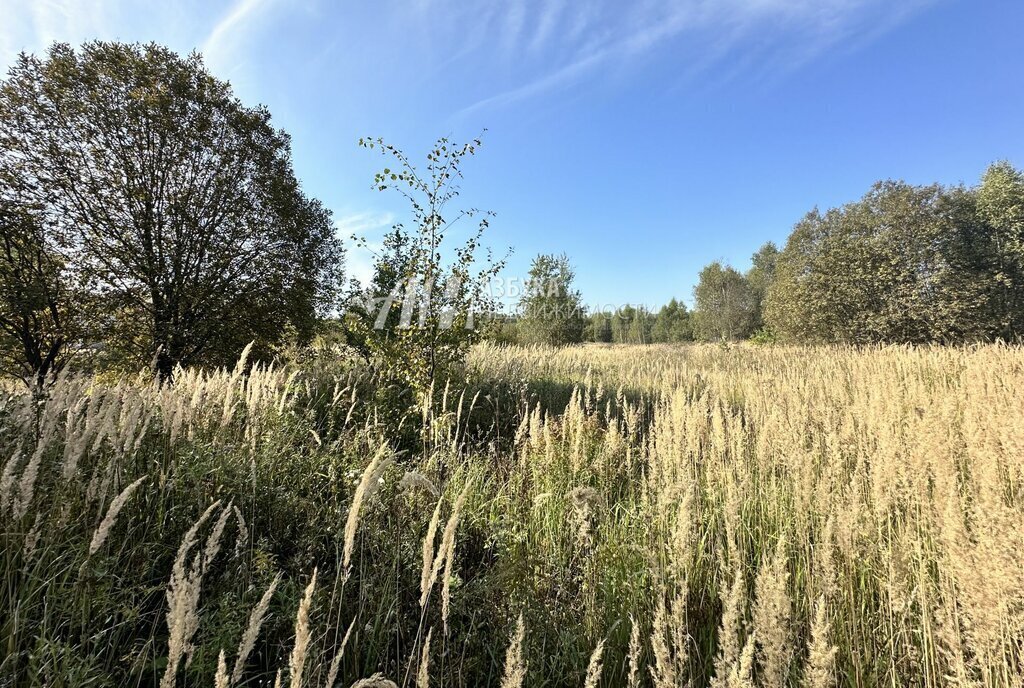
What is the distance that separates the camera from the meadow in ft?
4.06

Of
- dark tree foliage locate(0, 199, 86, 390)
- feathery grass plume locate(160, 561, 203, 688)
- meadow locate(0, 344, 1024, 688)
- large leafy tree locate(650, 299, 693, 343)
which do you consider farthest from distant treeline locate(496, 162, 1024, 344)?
large leafy tree locate(650, 299, 693, 343)

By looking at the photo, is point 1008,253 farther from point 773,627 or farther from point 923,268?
point 773,627

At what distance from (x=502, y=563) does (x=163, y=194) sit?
10106 millimetres

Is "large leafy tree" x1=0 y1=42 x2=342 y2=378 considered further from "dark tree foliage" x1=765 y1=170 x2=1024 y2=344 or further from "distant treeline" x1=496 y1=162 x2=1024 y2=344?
"dark tree foliage" x1=765 y1=170 x2=1024 y2=344

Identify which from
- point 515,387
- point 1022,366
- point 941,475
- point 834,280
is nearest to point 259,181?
point 515,387

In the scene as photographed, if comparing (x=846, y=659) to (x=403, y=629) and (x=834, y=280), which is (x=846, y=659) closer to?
(x=403, y=629)

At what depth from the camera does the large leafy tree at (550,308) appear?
21.6 m

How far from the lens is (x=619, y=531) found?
2.50 m

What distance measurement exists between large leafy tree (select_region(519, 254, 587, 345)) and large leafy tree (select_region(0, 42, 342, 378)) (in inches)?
509

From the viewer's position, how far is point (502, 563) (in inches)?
88.9

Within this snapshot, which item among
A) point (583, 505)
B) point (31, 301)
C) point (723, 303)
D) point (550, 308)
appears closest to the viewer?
point (583, 505)

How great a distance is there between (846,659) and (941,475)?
0.81 metres

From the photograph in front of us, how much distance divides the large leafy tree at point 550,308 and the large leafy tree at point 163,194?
509 inches

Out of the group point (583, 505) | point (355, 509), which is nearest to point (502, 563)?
point (583, 505)
